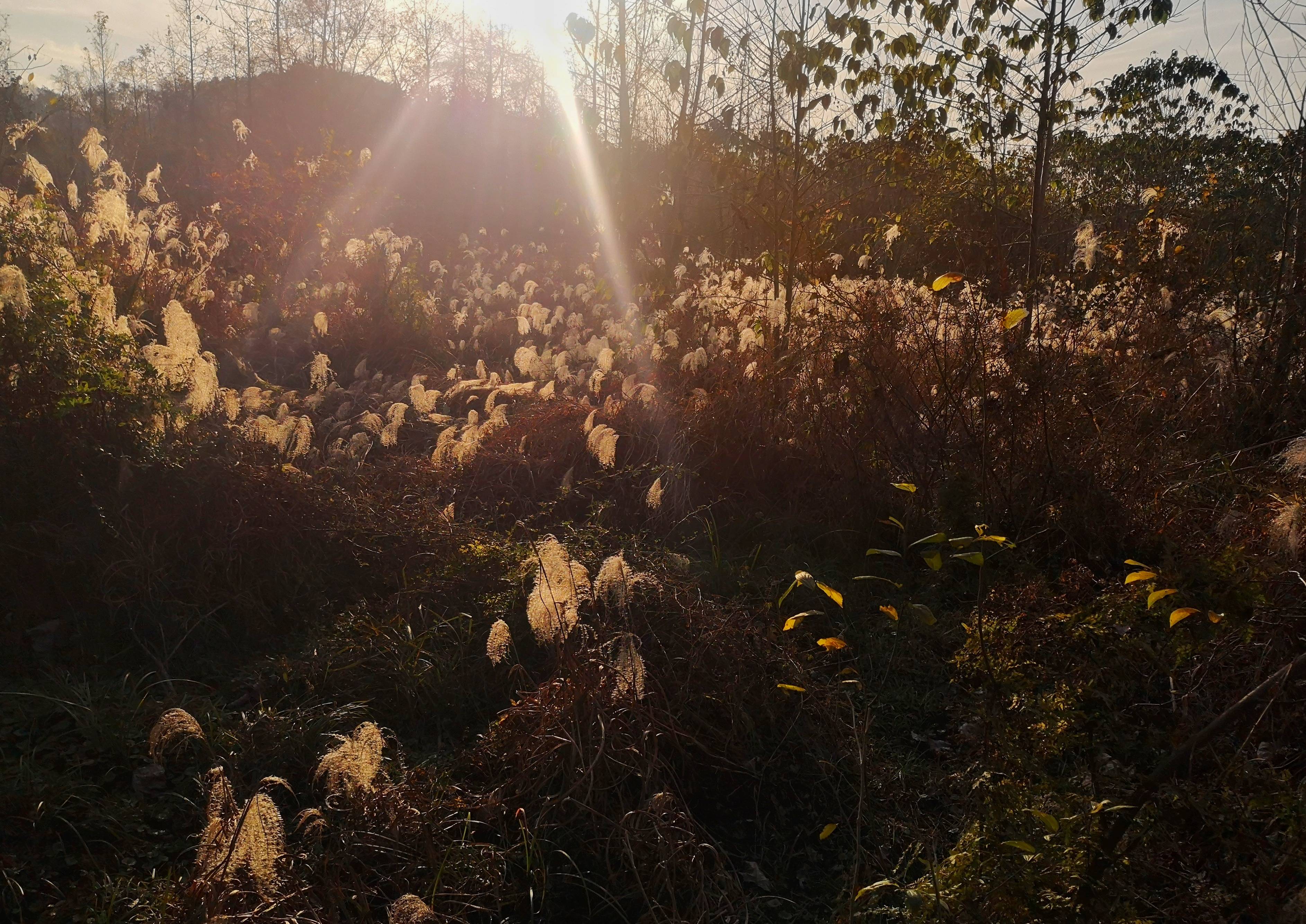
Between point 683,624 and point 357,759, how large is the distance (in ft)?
5.49

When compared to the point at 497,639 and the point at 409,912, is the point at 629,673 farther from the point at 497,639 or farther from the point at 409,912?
the point at 409,912

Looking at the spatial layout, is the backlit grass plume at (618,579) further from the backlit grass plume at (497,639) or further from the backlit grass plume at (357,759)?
the backlit grass plume at (357,759)

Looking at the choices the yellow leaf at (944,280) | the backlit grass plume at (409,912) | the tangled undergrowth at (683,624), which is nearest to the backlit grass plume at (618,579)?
the tangled undergrowth at (683,624)

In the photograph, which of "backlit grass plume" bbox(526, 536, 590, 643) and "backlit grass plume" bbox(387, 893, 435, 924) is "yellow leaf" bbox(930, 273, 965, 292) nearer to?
"backlit grass plume" bbox(526, 536, 590, 643)

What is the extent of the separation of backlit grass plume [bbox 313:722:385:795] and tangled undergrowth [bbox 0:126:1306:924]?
0.9 inches

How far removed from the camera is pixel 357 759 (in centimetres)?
240

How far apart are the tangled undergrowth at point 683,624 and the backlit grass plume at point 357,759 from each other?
2 centimetres

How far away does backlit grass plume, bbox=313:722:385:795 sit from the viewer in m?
2.39

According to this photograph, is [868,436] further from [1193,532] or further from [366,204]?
[366,204]

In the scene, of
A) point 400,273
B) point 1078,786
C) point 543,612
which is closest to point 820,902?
point 1078,786

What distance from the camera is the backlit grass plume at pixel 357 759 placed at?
2.39m

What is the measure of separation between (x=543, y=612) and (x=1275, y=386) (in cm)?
458

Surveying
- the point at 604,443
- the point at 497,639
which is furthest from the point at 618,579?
the point at 604,443

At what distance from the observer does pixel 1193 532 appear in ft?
13.7
